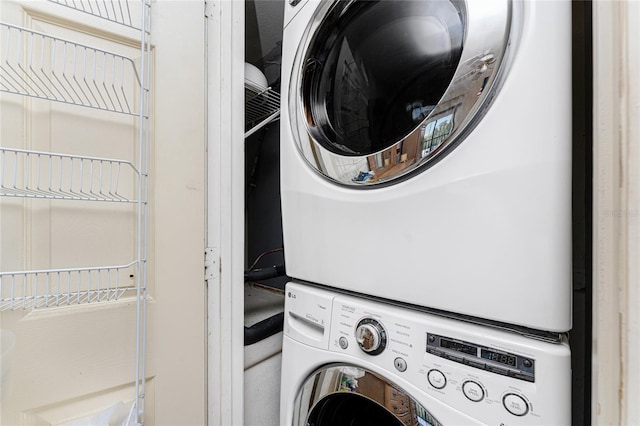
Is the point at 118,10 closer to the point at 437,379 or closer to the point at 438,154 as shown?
the point at 438,154

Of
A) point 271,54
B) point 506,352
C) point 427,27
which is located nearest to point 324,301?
point 506,352

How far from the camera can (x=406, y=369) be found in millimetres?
639

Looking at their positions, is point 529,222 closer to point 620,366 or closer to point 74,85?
point 620,366

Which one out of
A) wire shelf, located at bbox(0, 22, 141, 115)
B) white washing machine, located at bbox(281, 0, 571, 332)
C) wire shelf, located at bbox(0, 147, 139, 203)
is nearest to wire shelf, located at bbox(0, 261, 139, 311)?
wire shelf, located at bbox(0, 147, 139, 203)

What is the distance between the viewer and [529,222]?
519 millimetres

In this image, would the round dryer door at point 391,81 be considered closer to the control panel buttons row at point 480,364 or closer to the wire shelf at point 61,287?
the control panel buttons row at point 480,364

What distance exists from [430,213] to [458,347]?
269mm

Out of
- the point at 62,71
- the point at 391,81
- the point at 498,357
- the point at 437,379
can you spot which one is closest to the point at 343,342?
the point at 437,379

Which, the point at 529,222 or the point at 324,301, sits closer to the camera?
the point at 529,222

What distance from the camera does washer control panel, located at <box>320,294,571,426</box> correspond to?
50cm

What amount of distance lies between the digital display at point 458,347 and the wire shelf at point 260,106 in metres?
1.00

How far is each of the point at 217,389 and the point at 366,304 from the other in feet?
1.86

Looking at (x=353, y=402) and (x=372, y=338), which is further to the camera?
(x=353, y=402)

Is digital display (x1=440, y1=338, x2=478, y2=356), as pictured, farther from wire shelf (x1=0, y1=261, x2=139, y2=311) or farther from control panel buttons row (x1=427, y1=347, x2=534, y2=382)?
wire shelf (x1=0, y1=261, x2=139, y2=311)
